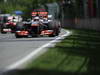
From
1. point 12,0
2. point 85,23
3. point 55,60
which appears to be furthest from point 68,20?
point 55,60

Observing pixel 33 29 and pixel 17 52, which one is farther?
pixel 33 29

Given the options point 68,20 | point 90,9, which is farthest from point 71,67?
point 68,20

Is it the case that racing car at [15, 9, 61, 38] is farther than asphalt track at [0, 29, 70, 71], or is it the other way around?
racing car at [15, 9, 61, 38]

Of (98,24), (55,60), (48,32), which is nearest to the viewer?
(55,60)

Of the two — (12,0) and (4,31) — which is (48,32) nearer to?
(4,31)

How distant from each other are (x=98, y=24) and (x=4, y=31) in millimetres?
11452

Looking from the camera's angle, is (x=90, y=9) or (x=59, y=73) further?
(x=90, y=9)

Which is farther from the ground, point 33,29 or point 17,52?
point 17,52

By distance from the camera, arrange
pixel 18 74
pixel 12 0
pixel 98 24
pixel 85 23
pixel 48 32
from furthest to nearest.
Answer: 1. pixel 12 0
2. pixel 85 23
3. pixel 98 24
4. pixel 48 32
5. pixel 18 74

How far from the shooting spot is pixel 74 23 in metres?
79.9

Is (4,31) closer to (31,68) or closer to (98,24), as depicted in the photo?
(98,24)

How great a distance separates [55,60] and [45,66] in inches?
68.8

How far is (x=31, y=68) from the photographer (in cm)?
1188

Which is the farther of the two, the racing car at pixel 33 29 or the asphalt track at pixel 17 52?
the racing car at pixel 33 29
